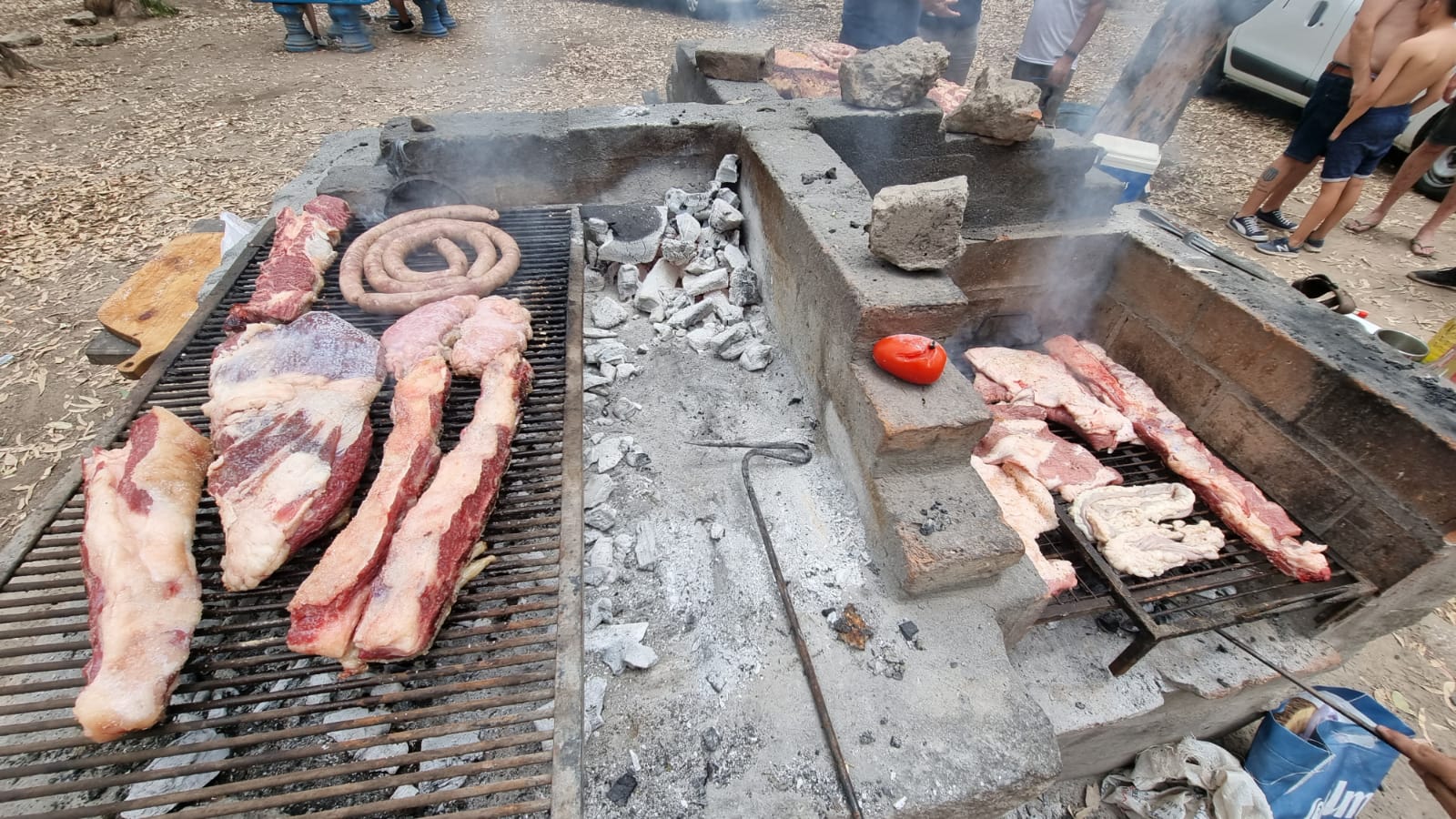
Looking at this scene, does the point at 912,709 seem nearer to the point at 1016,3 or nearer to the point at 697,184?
the point at 697,184

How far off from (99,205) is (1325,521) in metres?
12.3

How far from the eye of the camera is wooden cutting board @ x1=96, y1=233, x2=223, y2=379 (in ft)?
11.9

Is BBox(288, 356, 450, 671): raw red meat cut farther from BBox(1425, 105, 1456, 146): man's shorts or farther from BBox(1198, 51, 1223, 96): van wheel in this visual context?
BBox(1198, 51, 1223, 96): van wheel

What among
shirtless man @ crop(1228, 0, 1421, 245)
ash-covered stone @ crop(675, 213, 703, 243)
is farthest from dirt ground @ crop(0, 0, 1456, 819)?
ash-covered stone @ crop(675, 213, 703, 243)

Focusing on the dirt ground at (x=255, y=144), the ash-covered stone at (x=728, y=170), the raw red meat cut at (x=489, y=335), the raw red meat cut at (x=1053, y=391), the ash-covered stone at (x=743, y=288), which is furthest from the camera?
the dirt ground at (x=255, y=144)

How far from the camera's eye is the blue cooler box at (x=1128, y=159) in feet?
16.4

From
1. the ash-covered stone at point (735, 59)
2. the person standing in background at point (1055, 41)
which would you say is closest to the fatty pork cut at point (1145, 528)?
the ash-covered stone at point (735, 59)

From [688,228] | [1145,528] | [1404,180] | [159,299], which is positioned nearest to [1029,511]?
[1145,528]

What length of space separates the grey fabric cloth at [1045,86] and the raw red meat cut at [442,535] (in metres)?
7.29

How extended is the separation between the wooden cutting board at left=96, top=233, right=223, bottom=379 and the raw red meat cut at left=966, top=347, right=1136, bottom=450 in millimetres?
5282

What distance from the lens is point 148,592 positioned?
6.79ft

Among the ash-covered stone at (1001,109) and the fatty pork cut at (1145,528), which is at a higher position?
the ash-covered stone at (1001,109)

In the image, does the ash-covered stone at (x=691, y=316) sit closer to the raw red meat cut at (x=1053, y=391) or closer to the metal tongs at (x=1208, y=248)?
the raw red meat cut at (x=1053, y=391)

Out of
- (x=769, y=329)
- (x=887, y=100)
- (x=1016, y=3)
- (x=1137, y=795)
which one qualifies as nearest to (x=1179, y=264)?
(x=887, y=100)
